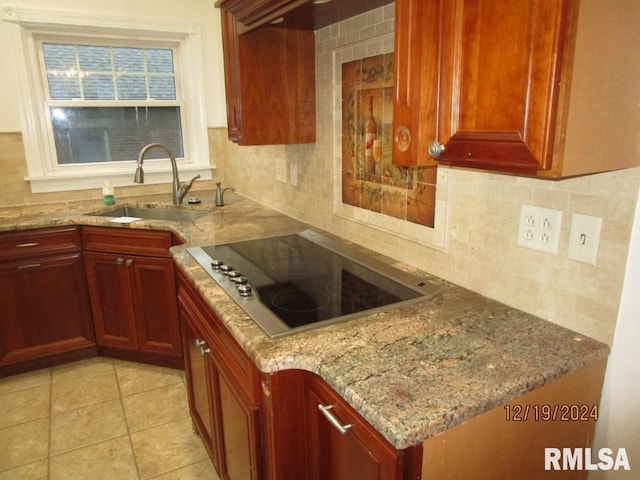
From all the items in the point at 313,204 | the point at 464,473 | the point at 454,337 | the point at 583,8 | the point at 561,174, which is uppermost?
the point at 583,8

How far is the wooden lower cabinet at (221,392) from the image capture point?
127 cm

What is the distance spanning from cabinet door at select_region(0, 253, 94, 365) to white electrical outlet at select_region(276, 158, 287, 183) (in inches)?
48.5

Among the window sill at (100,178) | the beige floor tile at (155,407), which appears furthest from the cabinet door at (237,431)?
the window sill at (100,178)

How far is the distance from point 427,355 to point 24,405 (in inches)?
91.4

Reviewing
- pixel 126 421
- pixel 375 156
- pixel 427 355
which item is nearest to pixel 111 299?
pixel 126 421

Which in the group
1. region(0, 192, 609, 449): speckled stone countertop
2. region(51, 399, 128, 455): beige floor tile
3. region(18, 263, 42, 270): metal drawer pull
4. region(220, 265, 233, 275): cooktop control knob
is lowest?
region(51, 399, 128, 455): beige floor tile

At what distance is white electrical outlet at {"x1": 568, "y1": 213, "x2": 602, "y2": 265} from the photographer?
110 cm

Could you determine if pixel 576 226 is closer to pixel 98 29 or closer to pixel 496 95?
pixel 496 95

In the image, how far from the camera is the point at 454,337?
1.18 metres

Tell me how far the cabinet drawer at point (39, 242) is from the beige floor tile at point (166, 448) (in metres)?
1.12

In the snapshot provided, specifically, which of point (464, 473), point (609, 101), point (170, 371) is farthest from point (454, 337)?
point (170, 371)

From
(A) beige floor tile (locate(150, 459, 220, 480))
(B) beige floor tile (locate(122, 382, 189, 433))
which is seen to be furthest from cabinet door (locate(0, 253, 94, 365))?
(A) beige floor tile (locate(150, 459, 220, 480))

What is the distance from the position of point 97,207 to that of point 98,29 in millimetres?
1120

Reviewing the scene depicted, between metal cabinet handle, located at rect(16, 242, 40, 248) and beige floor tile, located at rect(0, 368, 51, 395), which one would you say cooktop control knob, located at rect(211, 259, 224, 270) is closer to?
metal cabinet handle, located at rect(16, 242, 40, 248)
